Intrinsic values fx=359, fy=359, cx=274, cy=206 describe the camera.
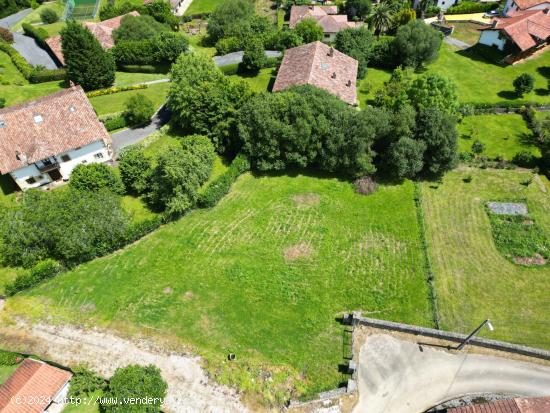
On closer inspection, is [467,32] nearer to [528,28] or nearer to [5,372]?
[528,28]

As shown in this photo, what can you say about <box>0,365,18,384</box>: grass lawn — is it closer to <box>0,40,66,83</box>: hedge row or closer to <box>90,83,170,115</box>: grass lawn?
<box>90,83,170,115</box>: grass lawn

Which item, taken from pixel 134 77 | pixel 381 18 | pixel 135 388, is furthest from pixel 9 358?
pixel 381 18

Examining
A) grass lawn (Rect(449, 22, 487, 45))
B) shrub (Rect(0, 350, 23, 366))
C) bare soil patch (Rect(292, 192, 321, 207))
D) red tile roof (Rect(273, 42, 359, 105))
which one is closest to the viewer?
shrub (Rect(0, 350, 23, 366))

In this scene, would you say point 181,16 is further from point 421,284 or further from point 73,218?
point 421,284

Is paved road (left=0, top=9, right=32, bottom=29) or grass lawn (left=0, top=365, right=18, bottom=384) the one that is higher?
paved road (left=0, top=9, right=32, bottom=29)

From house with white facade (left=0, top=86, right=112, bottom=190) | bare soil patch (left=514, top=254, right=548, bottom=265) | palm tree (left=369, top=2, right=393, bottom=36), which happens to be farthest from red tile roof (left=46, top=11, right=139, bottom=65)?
bare soil patch (left=514, top=254, right=548, bottom=265)
